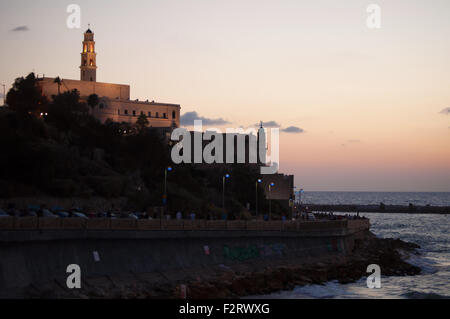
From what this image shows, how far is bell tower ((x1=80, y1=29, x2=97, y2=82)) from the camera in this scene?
13438 centimetres

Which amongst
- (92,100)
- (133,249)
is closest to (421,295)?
(133,249)

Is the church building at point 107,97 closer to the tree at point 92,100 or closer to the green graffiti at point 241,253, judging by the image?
the tree at point 92,100

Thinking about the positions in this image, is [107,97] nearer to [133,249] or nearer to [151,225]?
[151,225]

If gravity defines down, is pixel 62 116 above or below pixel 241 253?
above

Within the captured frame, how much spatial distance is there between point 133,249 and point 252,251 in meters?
12.8

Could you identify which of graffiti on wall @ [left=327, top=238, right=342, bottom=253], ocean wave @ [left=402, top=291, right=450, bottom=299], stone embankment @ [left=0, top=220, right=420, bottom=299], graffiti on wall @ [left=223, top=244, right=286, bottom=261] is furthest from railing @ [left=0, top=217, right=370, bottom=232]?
ocean wave @ [left=402, top=291, right=450, bottom=299]

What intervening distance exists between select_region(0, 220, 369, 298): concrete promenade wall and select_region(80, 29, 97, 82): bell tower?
85.9 meters

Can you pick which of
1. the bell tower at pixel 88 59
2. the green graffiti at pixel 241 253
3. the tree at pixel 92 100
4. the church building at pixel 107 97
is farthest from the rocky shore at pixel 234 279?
the bell tower at pixel 88 59

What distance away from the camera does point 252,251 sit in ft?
177

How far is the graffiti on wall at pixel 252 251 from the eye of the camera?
52.0m

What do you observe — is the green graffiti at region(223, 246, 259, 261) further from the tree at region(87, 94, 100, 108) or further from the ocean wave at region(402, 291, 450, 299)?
the tree at region(87, 94, 100, 108)

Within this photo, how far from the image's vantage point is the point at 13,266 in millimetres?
36625
